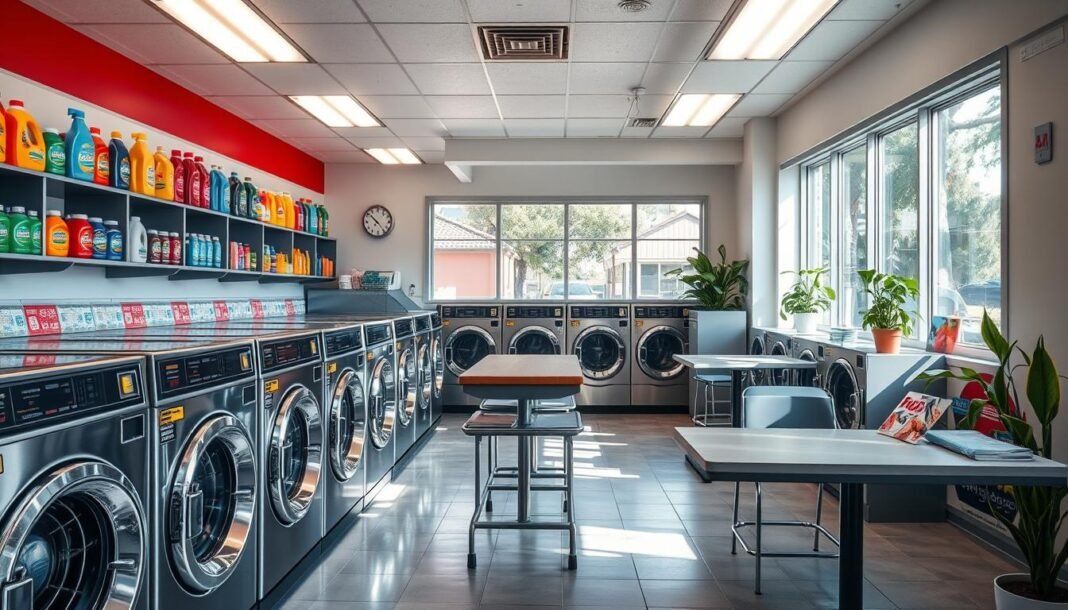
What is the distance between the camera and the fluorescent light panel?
11.4ft

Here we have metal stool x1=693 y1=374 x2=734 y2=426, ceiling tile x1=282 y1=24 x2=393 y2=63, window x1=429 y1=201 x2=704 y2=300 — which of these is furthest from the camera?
window x1=429 y1=201 x2=704 y2=300

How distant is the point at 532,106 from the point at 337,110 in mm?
1535

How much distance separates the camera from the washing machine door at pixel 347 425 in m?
3.40

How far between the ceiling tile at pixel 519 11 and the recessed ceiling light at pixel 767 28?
3.02 ft

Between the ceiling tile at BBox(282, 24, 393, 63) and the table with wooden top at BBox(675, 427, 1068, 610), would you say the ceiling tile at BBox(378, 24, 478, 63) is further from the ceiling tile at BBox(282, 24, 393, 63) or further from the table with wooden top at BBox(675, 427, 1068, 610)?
the table with wooden top at BBox(675, 427, 1068, 610)

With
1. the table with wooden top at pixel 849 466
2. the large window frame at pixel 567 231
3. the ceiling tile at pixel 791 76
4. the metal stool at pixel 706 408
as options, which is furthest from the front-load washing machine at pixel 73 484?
the large window frame at pixel 567 231

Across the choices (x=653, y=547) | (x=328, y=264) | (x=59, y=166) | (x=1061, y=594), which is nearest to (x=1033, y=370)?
(x=1061, y=594)

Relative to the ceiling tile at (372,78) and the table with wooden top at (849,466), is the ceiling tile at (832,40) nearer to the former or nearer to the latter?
the ceiling tile at (372,78)

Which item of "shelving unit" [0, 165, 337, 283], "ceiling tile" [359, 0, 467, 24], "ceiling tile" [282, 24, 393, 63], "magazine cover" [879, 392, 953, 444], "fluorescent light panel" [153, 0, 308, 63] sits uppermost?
"ceiling tile" [359, 0, 467, 24]

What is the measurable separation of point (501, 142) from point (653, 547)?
14.5ft

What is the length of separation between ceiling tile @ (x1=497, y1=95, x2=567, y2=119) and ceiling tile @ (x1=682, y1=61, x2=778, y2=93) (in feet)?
3.24

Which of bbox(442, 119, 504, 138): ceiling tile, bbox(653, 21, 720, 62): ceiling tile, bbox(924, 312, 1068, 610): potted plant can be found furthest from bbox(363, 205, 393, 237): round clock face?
bbox(924, 312, 1068, 610): potted plant

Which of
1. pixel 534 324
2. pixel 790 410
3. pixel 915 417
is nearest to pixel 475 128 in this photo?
pixel 534 324

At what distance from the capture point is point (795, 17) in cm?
378
